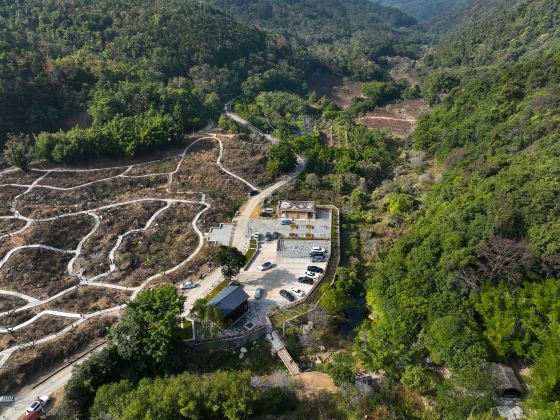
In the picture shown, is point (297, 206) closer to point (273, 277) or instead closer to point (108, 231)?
point (273, 277)

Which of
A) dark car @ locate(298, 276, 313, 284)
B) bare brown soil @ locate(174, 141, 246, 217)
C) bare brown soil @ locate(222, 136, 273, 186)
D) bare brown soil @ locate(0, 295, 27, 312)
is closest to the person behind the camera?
bare brown soil @ locate(0, 295, 27, 312)

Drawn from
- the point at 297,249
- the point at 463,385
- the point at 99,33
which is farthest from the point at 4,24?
the point at 463,385

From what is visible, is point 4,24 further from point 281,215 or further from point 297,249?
point 297,249

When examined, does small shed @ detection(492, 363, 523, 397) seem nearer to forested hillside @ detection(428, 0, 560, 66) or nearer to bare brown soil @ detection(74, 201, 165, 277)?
bare brown soil @ detection(74, 201, 165, 277)

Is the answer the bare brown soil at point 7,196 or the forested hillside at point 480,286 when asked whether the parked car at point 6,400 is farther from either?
the bare brown soil at point 7,196

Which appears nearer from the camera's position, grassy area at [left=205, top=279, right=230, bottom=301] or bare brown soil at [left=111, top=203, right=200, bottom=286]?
grassy area at [left=205, top=279, right=230, bottom=301]

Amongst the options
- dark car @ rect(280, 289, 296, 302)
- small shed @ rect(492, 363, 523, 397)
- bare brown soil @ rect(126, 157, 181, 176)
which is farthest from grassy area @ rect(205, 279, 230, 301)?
bare brown soil @ rect(126, 157, 181, 176)

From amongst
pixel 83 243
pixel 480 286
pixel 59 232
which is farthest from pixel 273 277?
pixel 59 232
